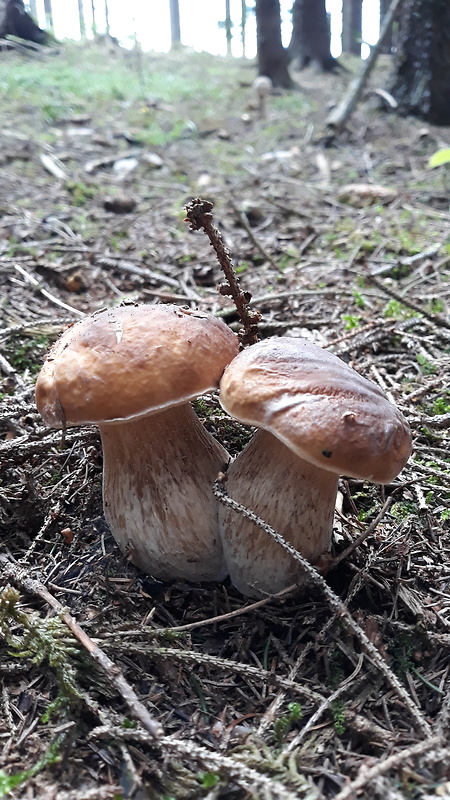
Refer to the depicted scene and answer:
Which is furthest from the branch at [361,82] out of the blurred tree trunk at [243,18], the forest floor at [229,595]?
the blurred tree trunk at [243,18]

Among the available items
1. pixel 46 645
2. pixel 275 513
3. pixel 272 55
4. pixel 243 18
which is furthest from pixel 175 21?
pixel 46 645

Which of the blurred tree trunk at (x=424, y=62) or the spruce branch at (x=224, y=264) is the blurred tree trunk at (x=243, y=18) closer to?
the blurred tree trunk at (x=424, y=62)

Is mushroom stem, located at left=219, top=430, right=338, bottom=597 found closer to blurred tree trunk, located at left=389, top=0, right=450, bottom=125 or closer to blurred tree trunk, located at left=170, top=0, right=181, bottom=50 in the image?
blurred tree trunk, located at left=389, top=0, right=450, bottom=125

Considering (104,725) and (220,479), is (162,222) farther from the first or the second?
(104,725)

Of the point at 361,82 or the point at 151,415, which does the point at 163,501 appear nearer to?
the point at 151,415

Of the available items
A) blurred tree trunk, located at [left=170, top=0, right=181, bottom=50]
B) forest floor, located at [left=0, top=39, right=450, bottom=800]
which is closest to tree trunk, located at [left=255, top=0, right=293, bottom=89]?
forest floor, located at [left=0, top=39, right=450, bottom=800]

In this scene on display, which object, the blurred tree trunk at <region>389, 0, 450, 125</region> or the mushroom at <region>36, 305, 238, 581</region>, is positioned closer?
the mushroom at <region>36, 305, 238, 581</region>
